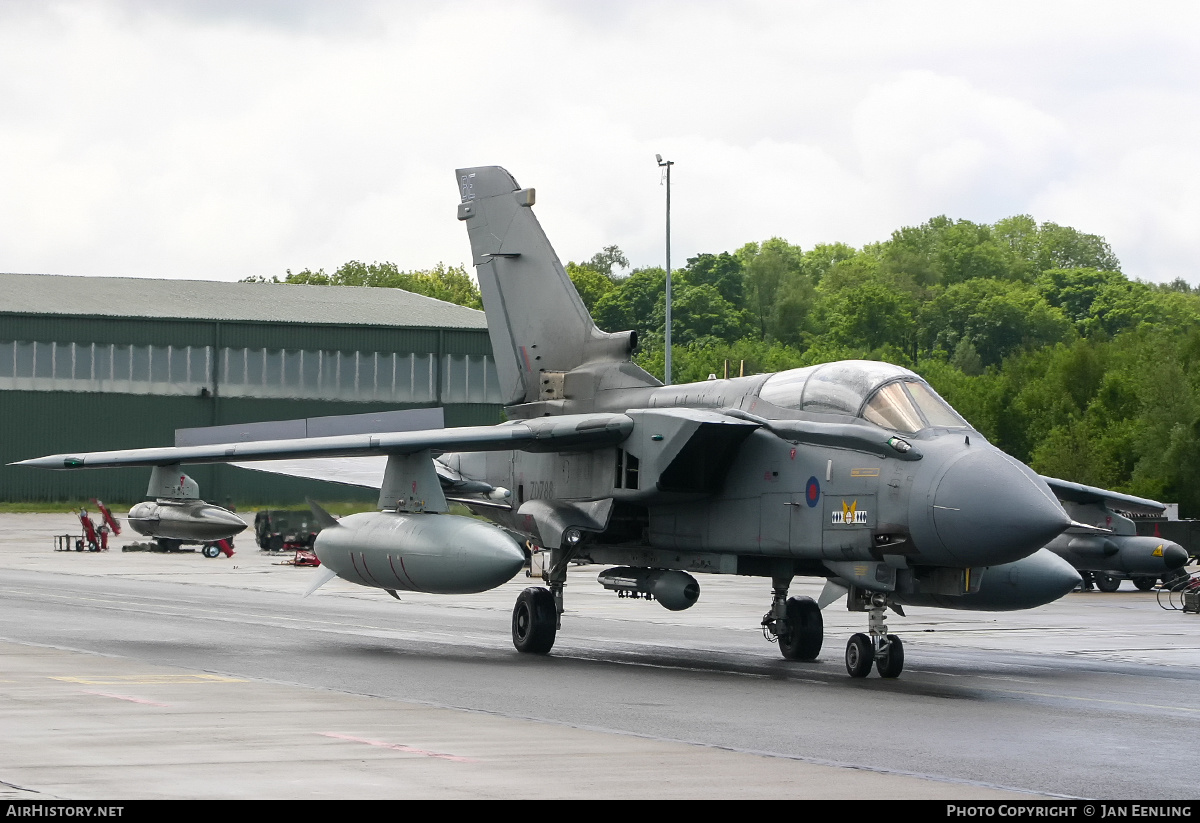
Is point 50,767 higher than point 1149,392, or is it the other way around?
point 1149,392

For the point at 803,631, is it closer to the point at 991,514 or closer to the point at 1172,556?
the point at 991,514

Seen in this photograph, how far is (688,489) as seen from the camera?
17.2 m

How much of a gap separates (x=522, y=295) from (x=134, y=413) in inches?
2015

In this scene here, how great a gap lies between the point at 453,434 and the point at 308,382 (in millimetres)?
54162

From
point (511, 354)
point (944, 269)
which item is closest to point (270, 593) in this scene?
point (511, 354)

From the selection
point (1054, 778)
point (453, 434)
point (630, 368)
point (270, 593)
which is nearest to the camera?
point (1054, 778)

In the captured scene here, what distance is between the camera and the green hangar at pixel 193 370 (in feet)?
221

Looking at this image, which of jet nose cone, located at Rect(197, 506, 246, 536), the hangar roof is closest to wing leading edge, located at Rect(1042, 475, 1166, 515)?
jet nose cone, located at Rect(197, 506, 246, 536)

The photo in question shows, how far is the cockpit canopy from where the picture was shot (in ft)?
50.8

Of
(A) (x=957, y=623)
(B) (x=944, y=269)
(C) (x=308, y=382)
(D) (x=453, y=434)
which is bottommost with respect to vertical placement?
(A) (x=957, y=623)

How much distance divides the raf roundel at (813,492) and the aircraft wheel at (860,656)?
Result: 148cm
